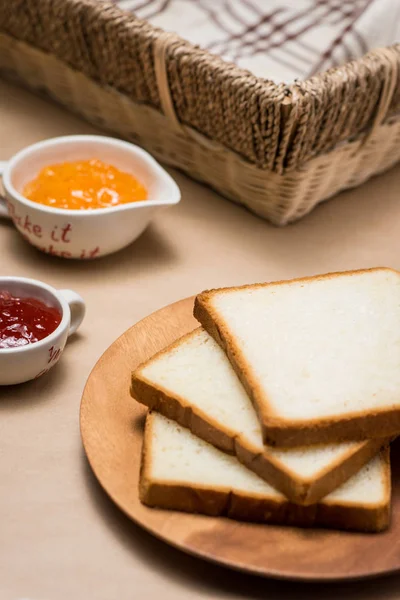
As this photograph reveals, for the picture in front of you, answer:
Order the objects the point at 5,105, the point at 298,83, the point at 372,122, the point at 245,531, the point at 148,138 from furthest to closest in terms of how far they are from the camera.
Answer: the point at 5,105, the point at 148,138, the point at 372,122, the point at 298,83, the point at 245,531

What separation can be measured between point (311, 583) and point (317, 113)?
758 mm

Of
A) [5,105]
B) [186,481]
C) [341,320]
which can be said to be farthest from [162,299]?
[5,105]

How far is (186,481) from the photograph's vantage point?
98cm

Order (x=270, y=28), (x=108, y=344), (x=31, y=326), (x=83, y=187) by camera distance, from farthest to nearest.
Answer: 1. (x=270, y=28)
2. (x=83, y=187)
3. (x=108, y=344)
4. (x=31, y=326)

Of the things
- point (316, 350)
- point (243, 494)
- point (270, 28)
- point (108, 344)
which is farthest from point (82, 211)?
point (270, 28)

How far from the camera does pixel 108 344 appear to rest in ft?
4.39

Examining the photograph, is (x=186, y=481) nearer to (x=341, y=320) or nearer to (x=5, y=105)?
(x=341, y=320)

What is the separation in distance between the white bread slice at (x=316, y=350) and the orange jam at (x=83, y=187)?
0.35 m

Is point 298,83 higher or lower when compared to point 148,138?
higher

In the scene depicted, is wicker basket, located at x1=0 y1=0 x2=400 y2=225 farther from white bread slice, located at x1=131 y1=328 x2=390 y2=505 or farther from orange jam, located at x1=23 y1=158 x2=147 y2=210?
white bread slice, located at x1=131 y1=328 x2=390 y2=505

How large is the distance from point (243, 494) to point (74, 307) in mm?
441

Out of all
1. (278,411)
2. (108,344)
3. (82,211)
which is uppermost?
(278,411)

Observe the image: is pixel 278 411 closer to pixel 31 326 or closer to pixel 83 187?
pixel 31 326

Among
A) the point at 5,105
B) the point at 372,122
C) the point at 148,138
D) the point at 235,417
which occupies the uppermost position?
the point at 372,122
